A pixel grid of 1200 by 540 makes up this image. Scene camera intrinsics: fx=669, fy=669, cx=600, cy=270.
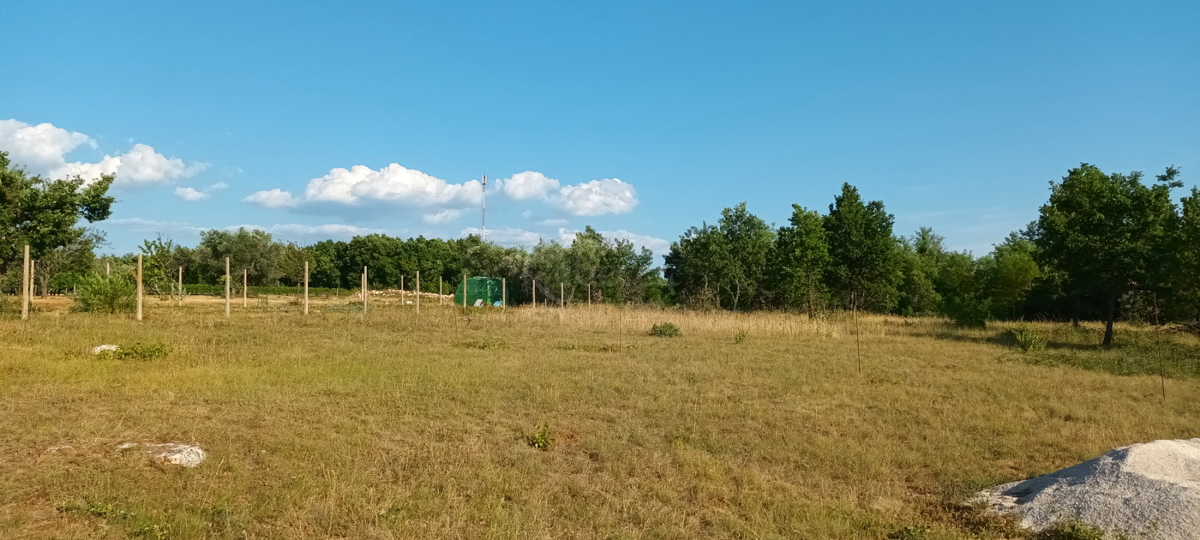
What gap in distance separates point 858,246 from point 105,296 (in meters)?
27.5

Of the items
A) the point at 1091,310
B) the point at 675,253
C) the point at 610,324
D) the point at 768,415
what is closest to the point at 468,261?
the point at 675,253

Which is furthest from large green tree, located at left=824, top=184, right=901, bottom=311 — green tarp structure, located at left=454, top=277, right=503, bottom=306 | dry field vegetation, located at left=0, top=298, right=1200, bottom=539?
green tarp structure, located at left=454, top=277, right=503, bottom=306

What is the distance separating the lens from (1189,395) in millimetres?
10602

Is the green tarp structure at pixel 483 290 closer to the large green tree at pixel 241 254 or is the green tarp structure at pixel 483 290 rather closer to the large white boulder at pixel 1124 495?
the large green tree at pixel 241 254

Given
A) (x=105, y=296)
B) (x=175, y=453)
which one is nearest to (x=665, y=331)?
(x=175, y=453)

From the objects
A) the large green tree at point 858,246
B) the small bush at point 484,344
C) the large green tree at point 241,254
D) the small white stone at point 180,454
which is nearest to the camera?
the small white stone at point 180,454

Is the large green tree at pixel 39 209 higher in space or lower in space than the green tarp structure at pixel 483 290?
higher

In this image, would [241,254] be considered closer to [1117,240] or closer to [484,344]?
[484,344]

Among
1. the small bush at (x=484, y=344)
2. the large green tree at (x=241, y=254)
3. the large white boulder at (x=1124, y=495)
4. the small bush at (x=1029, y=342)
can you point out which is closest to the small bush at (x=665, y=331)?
the small bush at (x=484, y=344)

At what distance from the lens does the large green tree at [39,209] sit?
2014 centimetres

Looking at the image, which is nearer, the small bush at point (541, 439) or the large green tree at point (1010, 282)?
the small bush at point (541, 439)

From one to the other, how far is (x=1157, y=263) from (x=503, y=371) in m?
17.3

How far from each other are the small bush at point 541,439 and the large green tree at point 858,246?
24.8 meters

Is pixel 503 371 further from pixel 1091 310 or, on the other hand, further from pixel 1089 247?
pixel 1091 310
